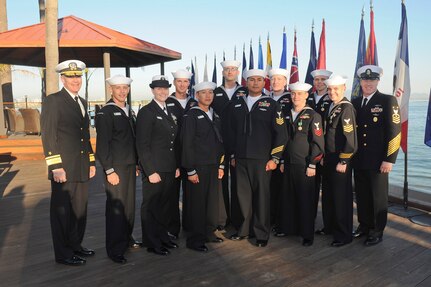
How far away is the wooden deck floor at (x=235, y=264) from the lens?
3008mm

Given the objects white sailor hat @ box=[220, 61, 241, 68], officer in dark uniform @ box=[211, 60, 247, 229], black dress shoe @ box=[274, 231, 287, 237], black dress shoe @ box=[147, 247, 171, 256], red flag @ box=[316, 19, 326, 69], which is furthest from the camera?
red flag @ box=[316, 19, 326, 69]

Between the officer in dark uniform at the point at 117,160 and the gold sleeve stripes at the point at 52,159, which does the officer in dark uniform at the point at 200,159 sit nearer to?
the officer in dark uniform at the point at 117,160

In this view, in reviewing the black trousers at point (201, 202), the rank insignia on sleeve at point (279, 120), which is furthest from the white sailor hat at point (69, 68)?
the rank insignia on sleeve at point (279, 120)

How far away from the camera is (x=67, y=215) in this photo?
3.33 m

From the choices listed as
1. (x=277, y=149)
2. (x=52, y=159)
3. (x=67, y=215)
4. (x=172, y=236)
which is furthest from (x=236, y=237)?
(x=52, y=159)

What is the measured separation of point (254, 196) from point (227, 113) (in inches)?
40.8

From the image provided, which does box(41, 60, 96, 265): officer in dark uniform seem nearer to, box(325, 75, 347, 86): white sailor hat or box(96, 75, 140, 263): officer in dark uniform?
box(96, 75, 140, 263): officer in dark uniform

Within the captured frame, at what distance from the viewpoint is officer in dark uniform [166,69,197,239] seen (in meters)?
4.16

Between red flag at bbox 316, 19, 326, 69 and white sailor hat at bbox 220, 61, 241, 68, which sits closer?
white sailor hat at bbox 220, 61, 241, 68

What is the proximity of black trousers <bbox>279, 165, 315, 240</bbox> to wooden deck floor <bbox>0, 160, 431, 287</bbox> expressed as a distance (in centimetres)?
15

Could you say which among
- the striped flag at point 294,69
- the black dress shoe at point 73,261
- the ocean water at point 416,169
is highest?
the striped flag at point 294,69

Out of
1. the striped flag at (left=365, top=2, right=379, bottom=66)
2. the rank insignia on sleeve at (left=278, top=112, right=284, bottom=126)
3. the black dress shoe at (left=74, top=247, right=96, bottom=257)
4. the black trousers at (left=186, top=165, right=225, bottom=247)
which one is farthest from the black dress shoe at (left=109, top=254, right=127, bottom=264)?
the striped flag at (left=365, top=2, right=379, bottom=66)

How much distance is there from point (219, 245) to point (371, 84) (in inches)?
97.4

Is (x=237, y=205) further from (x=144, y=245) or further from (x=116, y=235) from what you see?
(x=116, y=235)
